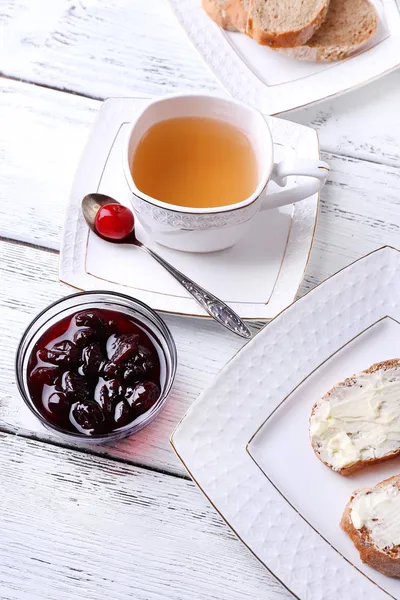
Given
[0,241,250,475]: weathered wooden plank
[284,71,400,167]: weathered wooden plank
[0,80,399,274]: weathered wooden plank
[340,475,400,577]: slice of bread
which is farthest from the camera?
[284,71,400,167]: weathered wooden plank

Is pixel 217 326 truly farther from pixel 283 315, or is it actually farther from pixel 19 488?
pixel 19 488

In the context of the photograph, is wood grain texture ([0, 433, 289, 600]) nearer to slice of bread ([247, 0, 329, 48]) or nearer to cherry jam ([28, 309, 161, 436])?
cherry jam ([28, 309, 161, 436])

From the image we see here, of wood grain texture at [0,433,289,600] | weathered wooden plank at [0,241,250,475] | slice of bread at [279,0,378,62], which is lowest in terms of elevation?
wood grain texture at [0,433,289,600]

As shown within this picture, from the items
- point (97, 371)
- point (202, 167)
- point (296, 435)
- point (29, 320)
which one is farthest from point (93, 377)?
point (202, 167)

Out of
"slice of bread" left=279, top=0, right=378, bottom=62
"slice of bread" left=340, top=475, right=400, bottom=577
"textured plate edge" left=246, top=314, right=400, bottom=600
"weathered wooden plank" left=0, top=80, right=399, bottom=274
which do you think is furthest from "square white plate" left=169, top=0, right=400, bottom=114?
"slice of bread" left=340, top=475, right=400, bottom=577

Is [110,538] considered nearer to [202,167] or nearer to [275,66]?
[202,167]

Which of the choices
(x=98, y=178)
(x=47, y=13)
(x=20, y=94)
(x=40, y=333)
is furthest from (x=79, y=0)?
(x=40, y=333)

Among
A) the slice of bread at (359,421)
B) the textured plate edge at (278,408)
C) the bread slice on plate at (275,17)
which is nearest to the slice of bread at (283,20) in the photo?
the bread slice on plate at (275,17)
